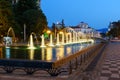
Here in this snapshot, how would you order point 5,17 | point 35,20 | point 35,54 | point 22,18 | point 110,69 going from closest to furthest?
1. point 110,69
2. point 35,54
3. point 5,17
4. point 35,20
5. point 22,18

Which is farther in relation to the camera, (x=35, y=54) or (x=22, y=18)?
(x=22, y=18)

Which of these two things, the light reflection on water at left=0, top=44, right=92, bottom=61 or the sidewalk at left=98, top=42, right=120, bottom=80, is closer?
the sidewalk at left=98, top=42, right=120, bottom=80

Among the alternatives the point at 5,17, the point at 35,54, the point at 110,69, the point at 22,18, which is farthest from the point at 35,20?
the point at 110,69

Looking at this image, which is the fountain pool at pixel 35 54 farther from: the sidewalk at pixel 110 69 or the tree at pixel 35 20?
the tree at pixel 35 20

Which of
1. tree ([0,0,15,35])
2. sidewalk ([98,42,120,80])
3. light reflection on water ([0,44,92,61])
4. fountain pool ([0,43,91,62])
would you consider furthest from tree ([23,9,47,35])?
sidewalk ([98,42,120,80])

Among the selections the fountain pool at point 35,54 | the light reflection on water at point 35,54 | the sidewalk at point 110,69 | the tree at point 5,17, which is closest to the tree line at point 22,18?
the tree at point 5,17

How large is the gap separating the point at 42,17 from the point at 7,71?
47276 mm

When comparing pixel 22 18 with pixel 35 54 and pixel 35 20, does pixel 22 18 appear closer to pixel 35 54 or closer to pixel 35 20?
pixel 35 20

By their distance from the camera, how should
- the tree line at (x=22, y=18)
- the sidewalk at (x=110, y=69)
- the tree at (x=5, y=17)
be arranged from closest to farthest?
the sidewalk at (x=110, y=69) < the tree at (x=5, y=17) < the tree line at (x=22, y=18)

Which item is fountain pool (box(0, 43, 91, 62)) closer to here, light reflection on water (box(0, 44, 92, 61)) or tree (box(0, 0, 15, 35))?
light reflection on water (box(0, 44, 92, 61))

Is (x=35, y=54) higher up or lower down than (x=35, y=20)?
lower down

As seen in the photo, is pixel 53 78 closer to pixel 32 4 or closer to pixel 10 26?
pixel 10 26

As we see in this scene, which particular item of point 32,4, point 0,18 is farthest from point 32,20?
point 0,18

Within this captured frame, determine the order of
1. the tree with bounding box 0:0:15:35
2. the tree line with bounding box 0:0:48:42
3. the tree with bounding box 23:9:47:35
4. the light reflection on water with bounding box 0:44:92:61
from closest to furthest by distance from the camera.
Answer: the light reflection on water with bounding box 0:44:92:61
the tree with bounding box 0:0:15:35
the tree line with bounding box 0:0:48:42
the tree with bounding box 23:9:47:35
